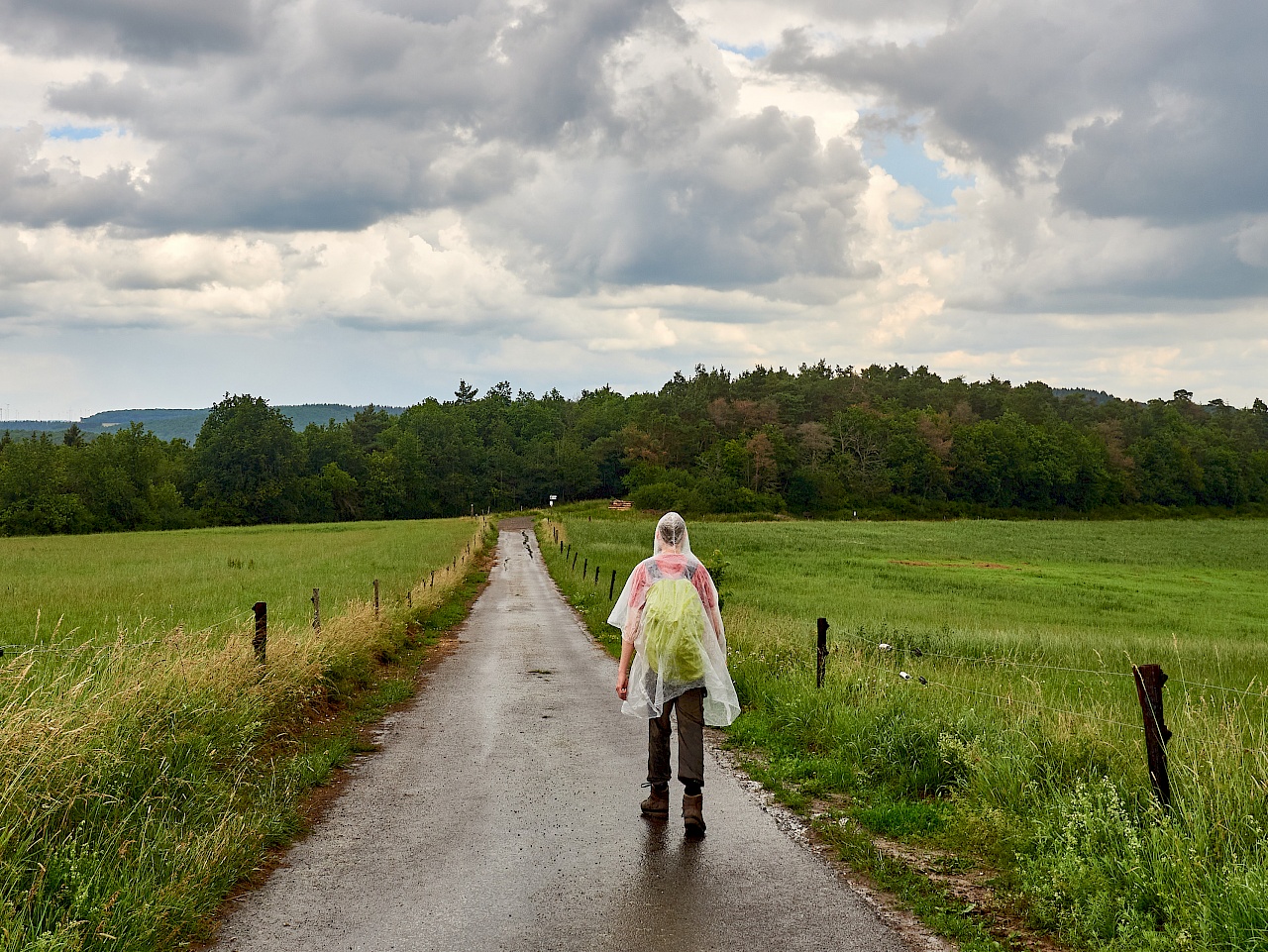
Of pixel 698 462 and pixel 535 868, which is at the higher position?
pixel 698 462

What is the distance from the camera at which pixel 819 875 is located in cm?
589

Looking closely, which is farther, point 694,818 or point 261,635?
point 261,635

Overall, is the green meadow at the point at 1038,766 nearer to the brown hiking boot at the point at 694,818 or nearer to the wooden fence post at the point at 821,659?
the wooden fence post at the point at 821,659

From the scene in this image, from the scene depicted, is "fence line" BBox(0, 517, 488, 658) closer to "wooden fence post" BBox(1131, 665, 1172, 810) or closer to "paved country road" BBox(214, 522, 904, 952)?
"paved country road" BBox(214, 522, 904, 952)

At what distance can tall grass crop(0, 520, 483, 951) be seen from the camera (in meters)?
4.77

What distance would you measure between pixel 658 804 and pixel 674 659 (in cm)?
109

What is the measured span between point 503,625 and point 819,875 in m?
16.7

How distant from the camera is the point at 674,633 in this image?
7.01 metres

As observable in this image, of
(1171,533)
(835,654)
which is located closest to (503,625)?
(835,654)

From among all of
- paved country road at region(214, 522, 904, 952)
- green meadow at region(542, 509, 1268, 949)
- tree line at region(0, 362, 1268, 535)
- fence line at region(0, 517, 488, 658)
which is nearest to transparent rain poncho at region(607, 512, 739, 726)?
paved country road at region(214, 522, 904, 952)

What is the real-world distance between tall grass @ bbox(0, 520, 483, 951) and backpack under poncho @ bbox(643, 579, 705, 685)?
286cm

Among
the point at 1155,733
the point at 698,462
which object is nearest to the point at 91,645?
the point at 1155,733

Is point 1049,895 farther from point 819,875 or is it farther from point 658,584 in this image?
point 658,584

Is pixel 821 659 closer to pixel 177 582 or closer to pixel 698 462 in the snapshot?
pixel 177 582
